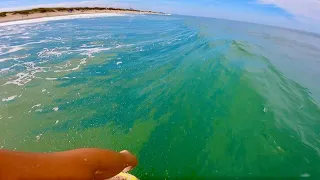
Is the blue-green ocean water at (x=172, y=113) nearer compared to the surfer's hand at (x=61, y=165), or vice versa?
the surfer's hand at (x=61, y=165)

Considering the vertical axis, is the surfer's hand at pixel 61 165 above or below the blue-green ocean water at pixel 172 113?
above

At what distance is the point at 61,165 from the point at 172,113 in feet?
24.6

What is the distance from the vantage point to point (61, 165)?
2.87 meters

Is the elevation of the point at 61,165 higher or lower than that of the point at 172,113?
higher

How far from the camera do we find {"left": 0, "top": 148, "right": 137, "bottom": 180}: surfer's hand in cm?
244

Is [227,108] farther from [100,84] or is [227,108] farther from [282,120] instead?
[100,84]

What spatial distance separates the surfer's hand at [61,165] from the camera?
244 centimetres

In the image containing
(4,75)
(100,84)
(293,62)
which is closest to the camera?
(100,84)

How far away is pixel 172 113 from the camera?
1014cm

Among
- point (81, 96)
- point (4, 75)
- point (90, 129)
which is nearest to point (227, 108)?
point (90, 129)

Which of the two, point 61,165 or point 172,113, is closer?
point 61,165

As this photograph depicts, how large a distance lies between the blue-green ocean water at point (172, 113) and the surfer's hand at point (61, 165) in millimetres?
3262

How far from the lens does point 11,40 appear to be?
25.9 metres

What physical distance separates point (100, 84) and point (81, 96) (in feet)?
5.82
